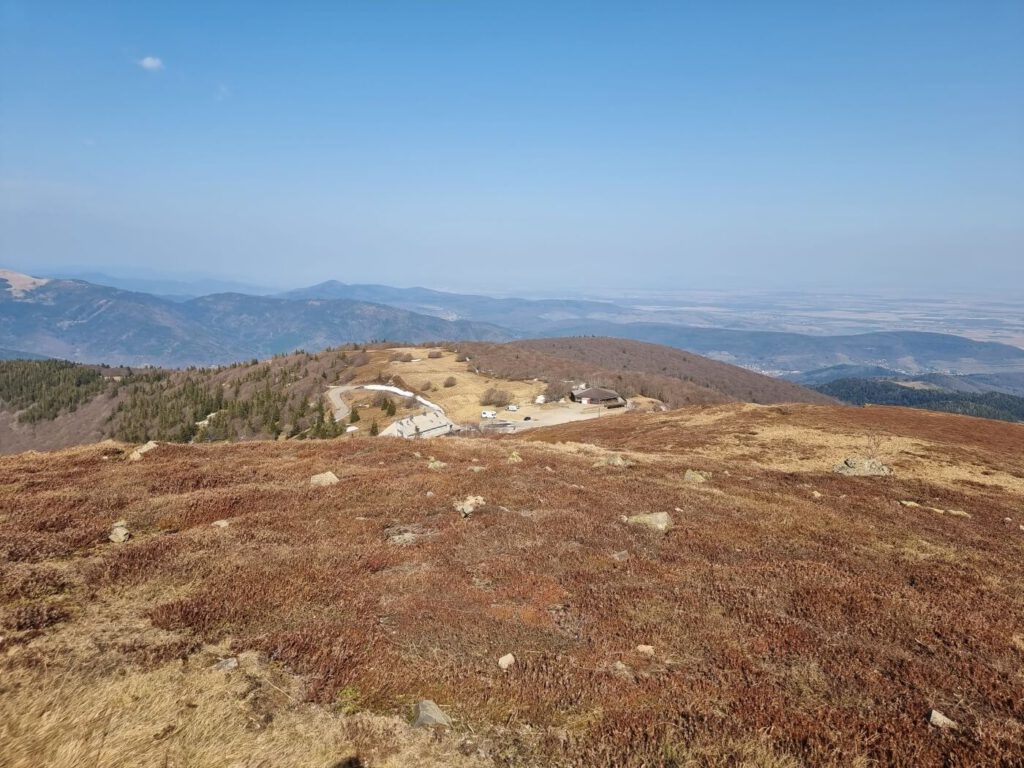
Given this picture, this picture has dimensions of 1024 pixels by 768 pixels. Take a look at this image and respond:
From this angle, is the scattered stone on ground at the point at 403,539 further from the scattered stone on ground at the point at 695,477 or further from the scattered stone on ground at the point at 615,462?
the scattered stone on ground at the point at 695,477

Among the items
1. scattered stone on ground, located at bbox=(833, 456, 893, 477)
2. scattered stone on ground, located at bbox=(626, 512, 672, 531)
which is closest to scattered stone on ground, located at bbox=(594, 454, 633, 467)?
scattered stone on ground, located at bbox=(626, 512, 672, 531)

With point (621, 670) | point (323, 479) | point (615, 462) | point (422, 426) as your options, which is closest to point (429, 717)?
point (621, 670)

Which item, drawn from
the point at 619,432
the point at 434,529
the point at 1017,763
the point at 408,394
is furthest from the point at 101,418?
the point at 1017,763

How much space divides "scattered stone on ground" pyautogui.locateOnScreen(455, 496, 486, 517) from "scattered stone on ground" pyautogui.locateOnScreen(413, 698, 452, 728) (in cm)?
928

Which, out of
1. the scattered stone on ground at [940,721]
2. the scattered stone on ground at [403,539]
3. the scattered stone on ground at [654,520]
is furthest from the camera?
the scattered stone on ground at [654,520]

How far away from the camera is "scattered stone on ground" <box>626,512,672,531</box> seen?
15.7m

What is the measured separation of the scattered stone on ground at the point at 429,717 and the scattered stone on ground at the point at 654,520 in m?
10.6

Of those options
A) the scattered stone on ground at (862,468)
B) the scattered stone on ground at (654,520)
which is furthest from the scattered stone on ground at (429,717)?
the scattered stone on ground at (862,468)

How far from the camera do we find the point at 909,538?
55.3 ft

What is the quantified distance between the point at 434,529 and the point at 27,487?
43.2ft

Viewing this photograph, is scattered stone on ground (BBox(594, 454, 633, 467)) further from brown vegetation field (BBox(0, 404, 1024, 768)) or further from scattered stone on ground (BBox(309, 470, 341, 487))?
scattered stone on ground (BBox(309, 470, 341, 487))

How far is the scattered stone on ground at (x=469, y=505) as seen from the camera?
52.2 feet

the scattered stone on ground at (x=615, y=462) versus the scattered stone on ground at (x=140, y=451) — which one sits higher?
the scattered stone on ground at (x=140, y=451)

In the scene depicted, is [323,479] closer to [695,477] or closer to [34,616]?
[34,616]
